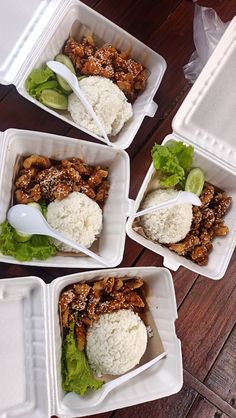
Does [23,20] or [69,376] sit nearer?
[69,376]

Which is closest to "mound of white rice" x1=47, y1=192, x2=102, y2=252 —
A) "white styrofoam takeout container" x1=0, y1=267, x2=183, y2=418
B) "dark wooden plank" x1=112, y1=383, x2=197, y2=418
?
"white styrofoam takeout container" x1=0, y1=267, x2=183, y2=418

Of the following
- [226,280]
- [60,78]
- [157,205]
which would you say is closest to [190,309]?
[226,280]

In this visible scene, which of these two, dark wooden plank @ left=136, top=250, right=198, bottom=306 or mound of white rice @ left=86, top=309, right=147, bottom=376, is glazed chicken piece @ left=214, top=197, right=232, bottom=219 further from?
mound of white rice @ left=86, top=309, right=147, bottom=376

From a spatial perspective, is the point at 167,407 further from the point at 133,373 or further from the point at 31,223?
the point at 31,223

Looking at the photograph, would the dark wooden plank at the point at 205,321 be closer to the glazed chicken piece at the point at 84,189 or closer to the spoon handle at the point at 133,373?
the spoon handle at the point at 133,373

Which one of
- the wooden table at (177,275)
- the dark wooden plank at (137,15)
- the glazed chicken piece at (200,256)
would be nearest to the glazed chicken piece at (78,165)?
the wooden table at (177,275)

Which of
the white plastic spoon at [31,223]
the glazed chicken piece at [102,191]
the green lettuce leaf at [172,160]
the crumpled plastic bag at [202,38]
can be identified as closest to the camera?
the white plastic spoon at [31,223]

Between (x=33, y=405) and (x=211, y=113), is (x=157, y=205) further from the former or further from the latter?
(x=33, y=405)
